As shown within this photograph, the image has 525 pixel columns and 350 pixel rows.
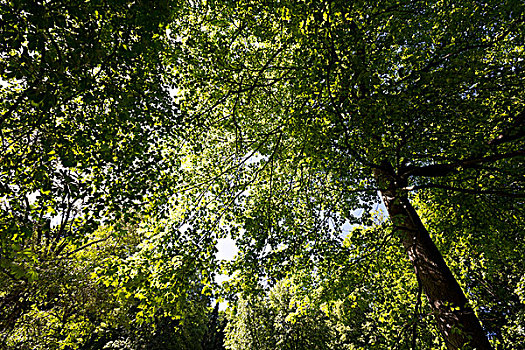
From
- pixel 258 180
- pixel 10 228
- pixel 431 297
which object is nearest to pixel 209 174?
pixel 258 180

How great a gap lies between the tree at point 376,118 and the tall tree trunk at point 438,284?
0.02 metres

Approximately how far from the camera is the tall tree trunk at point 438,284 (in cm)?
464

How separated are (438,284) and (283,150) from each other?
459 cm

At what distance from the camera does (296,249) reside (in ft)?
21.9

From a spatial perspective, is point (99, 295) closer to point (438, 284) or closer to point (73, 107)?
point (73, 107)

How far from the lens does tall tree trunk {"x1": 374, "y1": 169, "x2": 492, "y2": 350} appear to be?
4.64 metres

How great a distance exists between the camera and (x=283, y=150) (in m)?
7.43

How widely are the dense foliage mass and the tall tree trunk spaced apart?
0.03 metres

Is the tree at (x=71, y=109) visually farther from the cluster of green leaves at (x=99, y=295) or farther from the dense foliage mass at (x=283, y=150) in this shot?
the cluster of green leaves at (x=99, y=295)

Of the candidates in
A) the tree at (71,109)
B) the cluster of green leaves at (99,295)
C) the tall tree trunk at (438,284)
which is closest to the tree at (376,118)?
the tall tree trunk at (438,284)

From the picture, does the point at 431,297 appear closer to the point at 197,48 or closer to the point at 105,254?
the point at 197,48

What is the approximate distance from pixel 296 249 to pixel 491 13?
6.34 metres

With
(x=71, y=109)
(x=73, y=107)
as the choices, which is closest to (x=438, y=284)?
(x=71, y=109)

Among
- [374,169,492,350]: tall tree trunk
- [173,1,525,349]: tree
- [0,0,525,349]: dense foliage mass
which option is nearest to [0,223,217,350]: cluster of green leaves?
[0,0,525,349]: dense foliage mass
